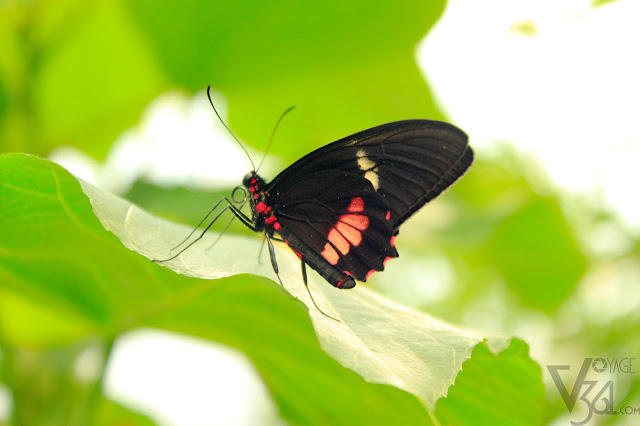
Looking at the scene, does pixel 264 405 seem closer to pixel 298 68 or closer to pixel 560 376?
pixel 560 376

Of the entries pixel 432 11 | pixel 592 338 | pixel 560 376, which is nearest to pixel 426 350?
pixel 432 11

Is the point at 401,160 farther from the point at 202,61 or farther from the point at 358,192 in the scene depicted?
the point at 202,61

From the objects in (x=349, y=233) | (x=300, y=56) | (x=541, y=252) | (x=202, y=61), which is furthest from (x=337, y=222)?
(x=541, y=252)

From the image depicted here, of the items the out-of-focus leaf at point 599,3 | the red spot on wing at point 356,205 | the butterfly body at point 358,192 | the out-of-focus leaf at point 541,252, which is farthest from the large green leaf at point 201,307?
the out-of-focus leaf at point 541,252

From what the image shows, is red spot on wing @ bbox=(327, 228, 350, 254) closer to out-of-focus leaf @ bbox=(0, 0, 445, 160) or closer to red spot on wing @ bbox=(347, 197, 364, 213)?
red spot on wing @ bbox=(347, 197, 364, 213)

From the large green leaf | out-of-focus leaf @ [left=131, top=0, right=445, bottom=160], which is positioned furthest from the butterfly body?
out-of-focus leaf @ [left=131, top=0, right=445, bottom=160]
